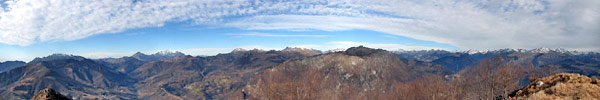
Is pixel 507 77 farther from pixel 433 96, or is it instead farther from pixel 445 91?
pixel 445 91

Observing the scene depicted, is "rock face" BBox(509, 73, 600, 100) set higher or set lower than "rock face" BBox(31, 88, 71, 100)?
higher

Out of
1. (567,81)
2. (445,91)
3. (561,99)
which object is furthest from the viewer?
(445,91)

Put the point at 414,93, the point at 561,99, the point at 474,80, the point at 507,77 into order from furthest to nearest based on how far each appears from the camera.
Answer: the point at 414,93 → the point at 474,80 → the point at 507,77 → the point at 561,99

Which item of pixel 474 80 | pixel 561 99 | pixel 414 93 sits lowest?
pixel 414 93

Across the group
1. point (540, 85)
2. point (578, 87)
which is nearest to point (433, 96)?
point (540, 85)

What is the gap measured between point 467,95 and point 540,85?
2045 inches

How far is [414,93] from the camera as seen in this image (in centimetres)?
9288

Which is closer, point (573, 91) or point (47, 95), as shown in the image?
point (47, 95)

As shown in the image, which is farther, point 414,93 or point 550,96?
point 414,93

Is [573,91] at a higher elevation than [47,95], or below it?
higher

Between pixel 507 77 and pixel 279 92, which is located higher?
pixel 507 77

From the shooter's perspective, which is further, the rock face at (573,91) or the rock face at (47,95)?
the rock face at (47,95)

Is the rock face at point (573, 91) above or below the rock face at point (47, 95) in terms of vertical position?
above

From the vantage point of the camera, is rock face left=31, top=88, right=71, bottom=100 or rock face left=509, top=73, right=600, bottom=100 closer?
rock face left=509, top=73, right=600, bottom=100
